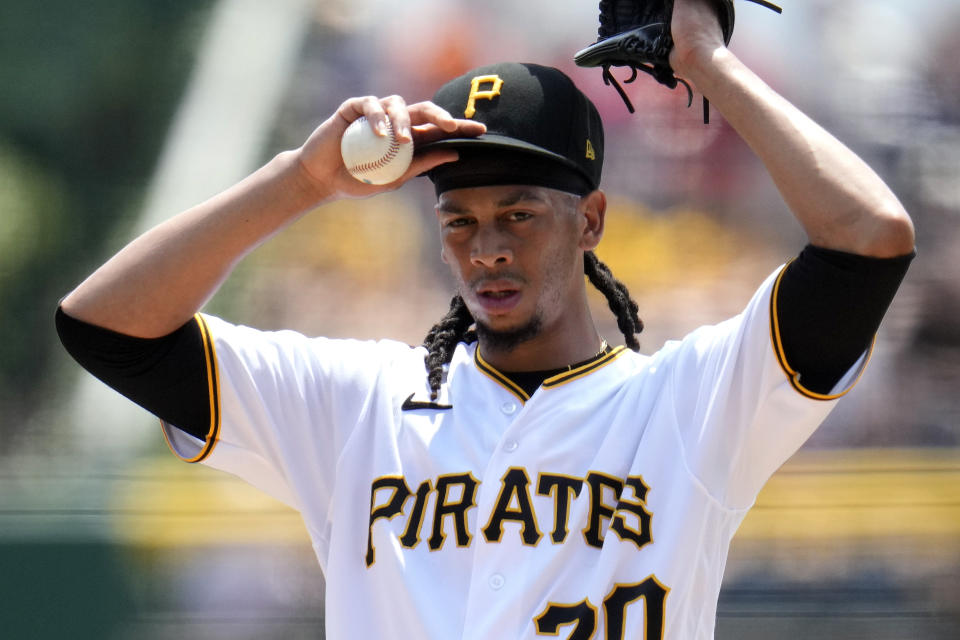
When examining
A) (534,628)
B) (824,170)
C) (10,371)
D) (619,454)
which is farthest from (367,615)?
(10,371)

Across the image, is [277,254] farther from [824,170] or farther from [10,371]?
[824,170]

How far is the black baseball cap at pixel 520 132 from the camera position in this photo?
218cm

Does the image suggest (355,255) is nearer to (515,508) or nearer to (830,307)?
(515,508)

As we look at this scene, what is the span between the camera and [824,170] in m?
1.79

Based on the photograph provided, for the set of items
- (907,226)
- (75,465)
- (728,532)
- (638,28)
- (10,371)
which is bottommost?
(75,465)

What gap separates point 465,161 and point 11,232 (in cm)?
354

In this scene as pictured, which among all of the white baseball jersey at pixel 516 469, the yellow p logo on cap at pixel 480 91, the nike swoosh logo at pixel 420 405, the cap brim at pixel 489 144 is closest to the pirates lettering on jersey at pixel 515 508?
the white baseball jersey at pixel 516 469

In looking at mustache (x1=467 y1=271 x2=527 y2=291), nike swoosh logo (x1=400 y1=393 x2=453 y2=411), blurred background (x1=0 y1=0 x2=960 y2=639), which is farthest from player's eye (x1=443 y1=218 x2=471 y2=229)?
blurred background (x1=0 y1=0 x2=960 y2=639)

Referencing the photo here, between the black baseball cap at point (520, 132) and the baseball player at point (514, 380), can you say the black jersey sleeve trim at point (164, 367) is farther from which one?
the black baseball cap at point (520, 132)

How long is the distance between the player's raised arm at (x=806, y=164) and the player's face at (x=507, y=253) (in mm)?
420

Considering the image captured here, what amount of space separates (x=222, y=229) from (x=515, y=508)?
73 centimetres

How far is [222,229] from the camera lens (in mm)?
2051

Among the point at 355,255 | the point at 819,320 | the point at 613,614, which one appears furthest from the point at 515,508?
the point at 355,255

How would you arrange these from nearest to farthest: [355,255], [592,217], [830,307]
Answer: [830,307] → [592,217] → [355,255]
